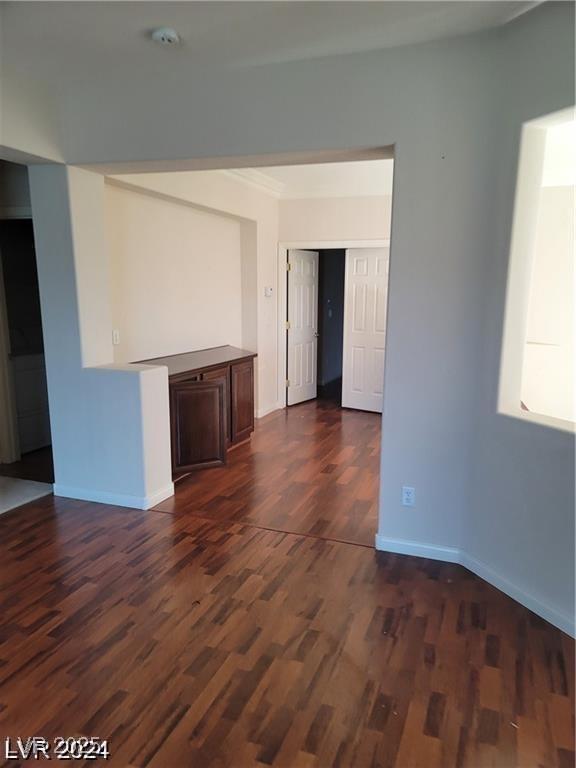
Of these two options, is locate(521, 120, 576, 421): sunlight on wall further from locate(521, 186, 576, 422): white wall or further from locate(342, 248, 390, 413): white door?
locate(342, 248, 390, 413): white door

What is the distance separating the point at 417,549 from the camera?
287 cm

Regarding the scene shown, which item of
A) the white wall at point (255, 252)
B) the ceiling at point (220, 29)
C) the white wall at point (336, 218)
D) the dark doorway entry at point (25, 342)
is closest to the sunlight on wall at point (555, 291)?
the ceiling at point (220, 29)

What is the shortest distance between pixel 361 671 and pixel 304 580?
0.67 metres

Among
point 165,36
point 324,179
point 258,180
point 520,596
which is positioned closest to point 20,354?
point 258,180

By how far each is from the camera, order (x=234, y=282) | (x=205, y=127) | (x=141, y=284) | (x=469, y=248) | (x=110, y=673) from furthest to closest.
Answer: (x=234, y=282)
(x=141, y=284)
(x=205, y=127)
(x=469, y=248)
(x=110, y=673)

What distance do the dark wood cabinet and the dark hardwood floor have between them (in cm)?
88

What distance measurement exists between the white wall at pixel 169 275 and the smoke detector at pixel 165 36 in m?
1.58

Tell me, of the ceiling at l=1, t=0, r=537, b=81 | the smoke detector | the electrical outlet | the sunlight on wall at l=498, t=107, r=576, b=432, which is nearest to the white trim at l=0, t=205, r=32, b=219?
the ceiling at l=1, t=0, r=537, b=81

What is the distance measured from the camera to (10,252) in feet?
14.9

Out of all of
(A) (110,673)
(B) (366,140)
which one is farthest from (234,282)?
(A) (110,673)

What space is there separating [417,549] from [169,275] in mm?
3168

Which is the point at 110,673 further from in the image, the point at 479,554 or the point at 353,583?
the point at 479,554

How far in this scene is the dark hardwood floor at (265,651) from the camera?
1.68 metres

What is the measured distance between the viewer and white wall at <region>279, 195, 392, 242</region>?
5.75 metres
